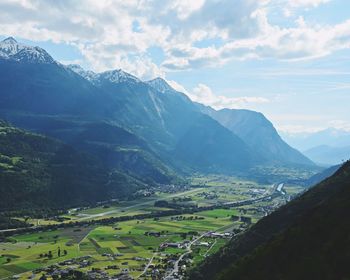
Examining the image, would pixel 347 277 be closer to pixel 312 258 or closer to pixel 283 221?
pixel 312 258

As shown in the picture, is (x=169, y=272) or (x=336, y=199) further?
(x=169, y=272)

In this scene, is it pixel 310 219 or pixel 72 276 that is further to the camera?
pixel 72 276

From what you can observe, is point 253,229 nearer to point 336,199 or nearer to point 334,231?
point 336,199

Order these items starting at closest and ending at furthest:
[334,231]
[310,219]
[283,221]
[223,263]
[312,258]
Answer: [312,258], [334,231], [310,219], [223,263], [283,221]

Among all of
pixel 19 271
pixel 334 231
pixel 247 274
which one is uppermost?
pixel 334 231

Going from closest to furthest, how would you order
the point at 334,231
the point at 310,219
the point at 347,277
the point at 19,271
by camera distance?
the point at 347,277
the point at 334,231
the point at 310,219
the point at 19,271

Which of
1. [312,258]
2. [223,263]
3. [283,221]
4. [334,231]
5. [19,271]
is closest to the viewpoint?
[312,258]

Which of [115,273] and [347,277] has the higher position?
[347,277]

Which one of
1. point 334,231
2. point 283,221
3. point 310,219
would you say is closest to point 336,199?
point 310,219

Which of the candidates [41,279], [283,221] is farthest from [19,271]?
[283,221]
